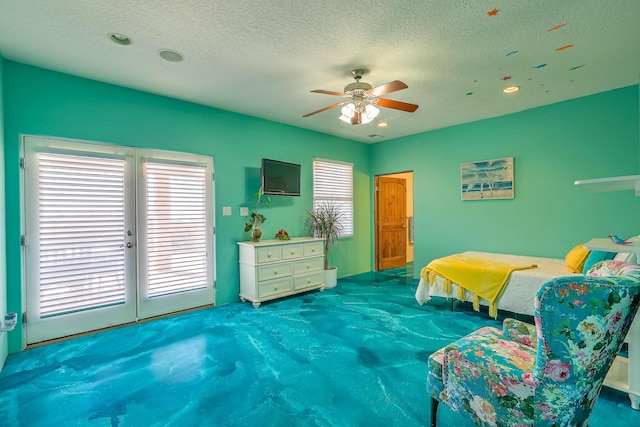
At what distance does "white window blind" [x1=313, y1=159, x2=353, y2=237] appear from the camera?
208 inches

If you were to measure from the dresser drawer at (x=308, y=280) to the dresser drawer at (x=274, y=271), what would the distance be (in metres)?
0.19

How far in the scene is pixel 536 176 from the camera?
4098 mm

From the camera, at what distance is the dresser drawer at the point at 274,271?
13.2 feet

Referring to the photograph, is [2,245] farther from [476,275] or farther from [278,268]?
[476,275]

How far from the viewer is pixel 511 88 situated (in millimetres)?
3432

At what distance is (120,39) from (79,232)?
6.32 ft

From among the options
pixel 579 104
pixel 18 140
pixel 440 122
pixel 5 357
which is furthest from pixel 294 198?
pixel 579 104

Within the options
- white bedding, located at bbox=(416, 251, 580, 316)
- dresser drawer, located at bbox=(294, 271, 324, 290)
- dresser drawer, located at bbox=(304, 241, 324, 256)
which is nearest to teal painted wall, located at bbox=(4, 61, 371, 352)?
dresser drawer, located at bbox=(304, 241, 324, 256)

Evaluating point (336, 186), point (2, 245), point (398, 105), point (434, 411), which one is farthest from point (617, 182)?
point (2, 245)

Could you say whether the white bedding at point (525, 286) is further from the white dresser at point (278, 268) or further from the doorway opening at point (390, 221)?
the doorway opening at point (390, 221)

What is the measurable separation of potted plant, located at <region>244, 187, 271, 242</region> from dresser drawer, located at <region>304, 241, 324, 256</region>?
76 cm

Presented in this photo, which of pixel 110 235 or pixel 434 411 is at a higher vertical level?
pixel 110 235

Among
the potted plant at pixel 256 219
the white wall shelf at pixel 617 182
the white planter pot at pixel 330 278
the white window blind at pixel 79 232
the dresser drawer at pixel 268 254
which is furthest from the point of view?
the white planter pot at pixel 330 278

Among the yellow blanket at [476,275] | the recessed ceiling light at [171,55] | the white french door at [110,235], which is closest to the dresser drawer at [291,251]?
the white french door at [110,235]
